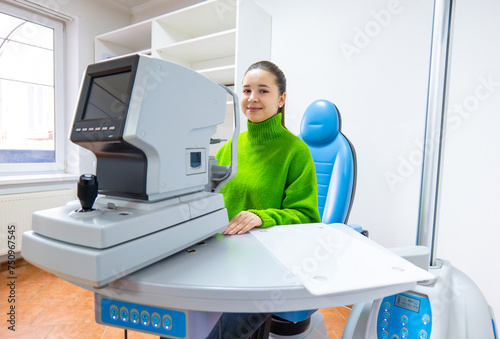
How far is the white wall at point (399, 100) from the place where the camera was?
154cm

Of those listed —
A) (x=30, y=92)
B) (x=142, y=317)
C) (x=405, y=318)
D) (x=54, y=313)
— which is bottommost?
(x=54, y=313)

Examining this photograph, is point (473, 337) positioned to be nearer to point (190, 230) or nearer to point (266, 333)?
point (266, 333)

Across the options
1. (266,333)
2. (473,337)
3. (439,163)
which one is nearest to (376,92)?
(439,163)

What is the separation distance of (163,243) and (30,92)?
308 cm

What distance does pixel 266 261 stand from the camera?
571 millimetres

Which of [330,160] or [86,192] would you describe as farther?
[330,160]

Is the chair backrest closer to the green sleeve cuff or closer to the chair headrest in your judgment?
the chair headrest

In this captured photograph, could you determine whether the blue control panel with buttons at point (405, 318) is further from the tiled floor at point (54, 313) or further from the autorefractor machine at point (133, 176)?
the tiled floor at point (54, 313)

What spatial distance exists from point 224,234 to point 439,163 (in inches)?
24.8

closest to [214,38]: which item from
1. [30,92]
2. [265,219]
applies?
[265,219]

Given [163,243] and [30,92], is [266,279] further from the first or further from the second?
[30,92]

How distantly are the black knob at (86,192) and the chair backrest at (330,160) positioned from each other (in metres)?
0.95

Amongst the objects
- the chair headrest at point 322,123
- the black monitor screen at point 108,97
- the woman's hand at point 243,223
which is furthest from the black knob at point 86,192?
the chair headrest at point 322,123

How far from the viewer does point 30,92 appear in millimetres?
2785
